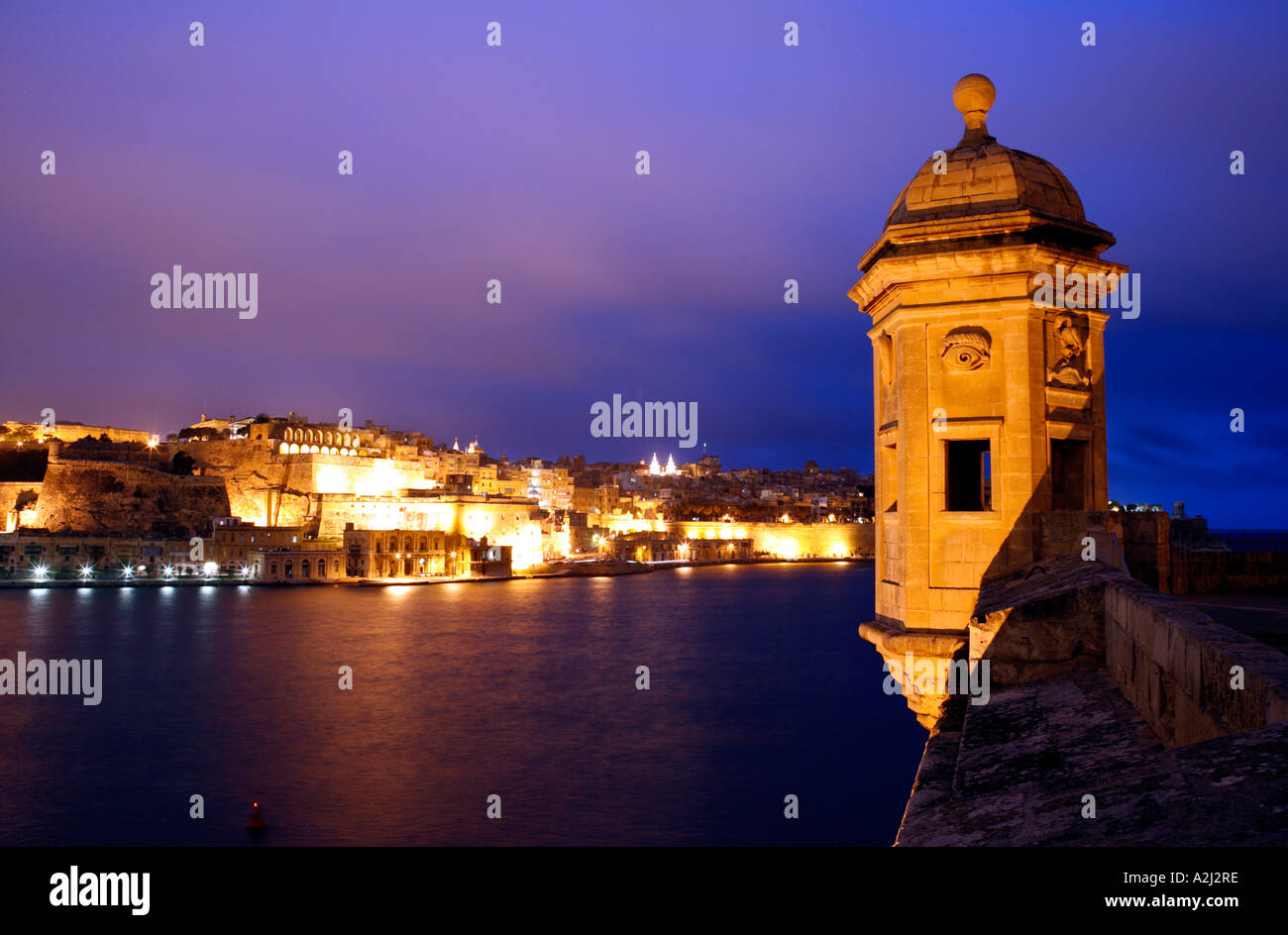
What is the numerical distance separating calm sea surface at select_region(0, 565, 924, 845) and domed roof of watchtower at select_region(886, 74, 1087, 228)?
1513 centimetres

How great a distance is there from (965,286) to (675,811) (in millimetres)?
17791

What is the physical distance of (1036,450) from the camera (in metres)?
5.36

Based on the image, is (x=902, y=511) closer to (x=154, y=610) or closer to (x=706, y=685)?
(x=706, y=685)

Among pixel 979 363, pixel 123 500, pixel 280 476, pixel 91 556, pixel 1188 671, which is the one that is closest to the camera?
pixel 1188 671

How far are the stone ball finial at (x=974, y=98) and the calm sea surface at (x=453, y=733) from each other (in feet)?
49.9

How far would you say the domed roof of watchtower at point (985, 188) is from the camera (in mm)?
5531

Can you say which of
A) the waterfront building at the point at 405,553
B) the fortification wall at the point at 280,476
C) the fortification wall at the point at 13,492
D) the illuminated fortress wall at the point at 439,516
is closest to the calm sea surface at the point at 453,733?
the waterfront building at the point at 405,553

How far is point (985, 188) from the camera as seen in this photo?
5.59 meters

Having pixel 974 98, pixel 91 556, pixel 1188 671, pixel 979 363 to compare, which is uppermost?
pixel 974 98

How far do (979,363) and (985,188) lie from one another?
41.7 inches

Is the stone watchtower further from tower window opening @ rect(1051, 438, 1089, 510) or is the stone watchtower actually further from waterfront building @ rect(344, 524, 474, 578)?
waterfront building @ rect(344, 524, 474, 578)

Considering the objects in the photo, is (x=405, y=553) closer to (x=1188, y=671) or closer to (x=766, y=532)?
(x=766, y=532)

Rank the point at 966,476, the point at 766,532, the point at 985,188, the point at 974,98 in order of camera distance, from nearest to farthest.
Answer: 1. the point at 985,188
2. the point at 974,98
3. the point at 966,476
4. the point at 766,532

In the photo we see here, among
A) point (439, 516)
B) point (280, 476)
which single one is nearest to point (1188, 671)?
point (439, 516)
